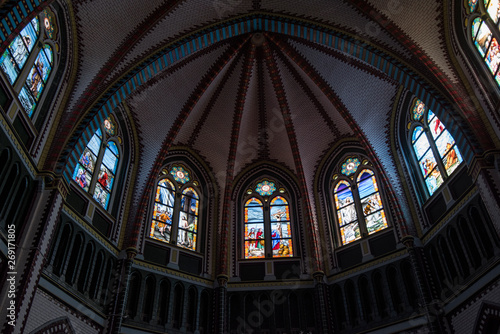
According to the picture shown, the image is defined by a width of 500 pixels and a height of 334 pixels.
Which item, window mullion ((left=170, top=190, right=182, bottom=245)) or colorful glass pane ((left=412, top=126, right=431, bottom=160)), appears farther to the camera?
window mullion ((left=170, top=190, right=182, bottom=245))

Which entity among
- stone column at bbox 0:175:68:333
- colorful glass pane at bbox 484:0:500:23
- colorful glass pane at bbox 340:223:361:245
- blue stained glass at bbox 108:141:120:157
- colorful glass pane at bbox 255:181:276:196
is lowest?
stone column at bbox 0:175:68:333

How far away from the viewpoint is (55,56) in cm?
1473

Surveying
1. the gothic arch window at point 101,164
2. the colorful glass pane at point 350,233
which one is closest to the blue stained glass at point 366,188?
the colorful glass pane at point 350,233

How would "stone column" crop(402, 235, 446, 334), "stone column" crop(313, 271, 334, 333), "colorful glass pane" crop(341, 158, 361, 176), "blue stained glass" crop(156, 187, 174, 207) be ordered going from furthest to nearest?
"colorful glass pane" crop(341, 158, 361, 176), "blue stained glass" crop(156, 187, 174, 207), "stone column" crop(313, 271, 334, 333), "stone column" crop(402, 235, 446, 334)

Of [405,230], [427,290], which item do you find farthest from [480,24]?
[427,290]

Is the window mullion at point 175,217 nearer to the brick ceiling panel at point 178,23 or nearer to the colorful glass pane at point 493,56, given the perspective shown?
the brick ceiling panel at point 178,23

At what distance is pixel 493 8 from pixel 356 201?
8876mm

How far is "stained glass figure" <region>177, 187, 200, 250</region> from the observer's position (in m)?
18.8

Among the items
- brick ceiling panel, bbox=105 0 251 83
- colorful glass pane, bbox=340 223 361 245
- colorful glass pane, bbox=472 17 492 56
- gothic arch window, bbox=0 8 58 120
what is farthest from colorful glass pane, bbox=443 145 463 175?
gothic arch window, bbox=0 8 58 120

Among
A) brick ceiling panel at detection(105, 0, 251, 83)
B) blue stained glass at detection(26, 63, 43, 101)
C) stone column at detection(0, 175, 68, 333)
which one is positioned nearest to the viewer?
stone column at detection(0, 175, 68, 333)

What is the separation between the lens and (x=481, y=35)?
44.9 ft

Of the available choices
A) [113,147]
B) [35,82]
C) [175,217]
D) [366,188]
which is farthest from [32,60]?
[366,188]

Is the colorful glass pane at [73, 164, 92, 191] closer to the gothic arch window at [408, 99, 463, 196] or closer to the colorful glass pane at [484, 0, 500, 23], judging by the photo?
the gothic arch window at [408, 99, 463, 196]

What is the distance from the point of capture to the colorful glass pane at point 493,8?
507 inches
